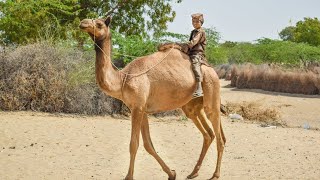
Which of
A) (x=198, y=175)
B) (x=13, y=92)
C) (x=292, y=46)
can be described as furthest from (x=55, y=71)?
(x=292, y=46)

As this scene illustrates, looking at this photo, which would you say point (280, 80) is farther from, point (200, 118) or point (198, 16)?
point (198, 16)

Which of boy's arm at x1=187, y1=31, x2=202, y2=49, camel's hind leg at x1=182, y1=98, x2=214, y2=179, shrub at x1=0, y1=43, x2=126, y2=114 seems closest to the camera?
boy's arm at x1=187, y1=31, x2=202, y2=49

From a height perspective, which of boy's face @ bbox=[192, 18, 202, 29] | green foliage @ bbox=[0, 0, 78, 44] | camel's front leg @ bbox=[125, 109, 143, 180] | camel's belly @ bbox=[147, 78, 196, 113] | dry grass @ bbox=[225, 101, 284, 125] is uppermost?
green foliage @ bbox=[0, 0, 78, 44]

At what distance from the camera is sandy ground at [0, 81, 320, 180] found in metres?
8.91

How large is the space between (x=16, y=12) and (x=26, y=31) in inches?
48.3

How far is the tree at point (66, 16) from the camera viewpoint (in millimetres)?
22703

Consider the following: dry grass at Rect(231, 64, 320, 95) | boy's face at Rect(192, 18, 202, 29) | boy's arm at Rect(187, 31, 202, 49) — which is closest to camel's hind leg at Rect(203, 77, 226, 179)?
boy's arm at Rect(187, 31, 202, 49)

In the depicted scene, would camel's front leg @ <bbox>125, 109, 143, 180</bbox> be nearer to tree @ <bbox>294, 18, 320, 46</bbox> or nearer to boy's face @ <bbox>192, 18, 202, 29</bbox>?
boy's face @ <bbox>192, 18, 202, 29</bbox>

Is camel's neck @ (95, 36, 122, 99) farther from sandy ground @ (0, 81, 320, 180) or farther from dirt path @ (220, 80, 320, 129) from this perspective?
dirt path @ (220, 80, 320, 129)

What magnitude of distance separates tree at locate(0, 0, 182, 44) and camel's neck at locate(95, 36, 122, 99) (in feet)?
44.3

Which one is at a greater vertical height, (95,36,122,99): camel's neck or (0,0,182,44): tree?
(0,0,182,44): tree

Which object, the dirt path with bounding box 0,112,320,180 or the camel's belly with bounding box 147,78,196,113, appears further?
the dirt path with bounding box 0,112,320,180

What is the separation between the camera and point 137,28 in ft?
97.7

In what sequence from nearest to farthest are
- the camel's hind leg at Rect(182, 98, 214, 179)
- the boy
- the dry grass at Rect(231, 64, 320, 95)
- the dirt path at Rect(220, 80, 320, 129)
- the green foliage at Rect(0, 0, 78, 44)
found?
the boy < the camel's hind leg at Rect(182, 98, 214, 179) < the dirt path at Rect(220, 80, 320, 129) < the green foliage at Rect(0, 0, 78, 44) < the dry grass at Rect(231, 64, 320, 95)
